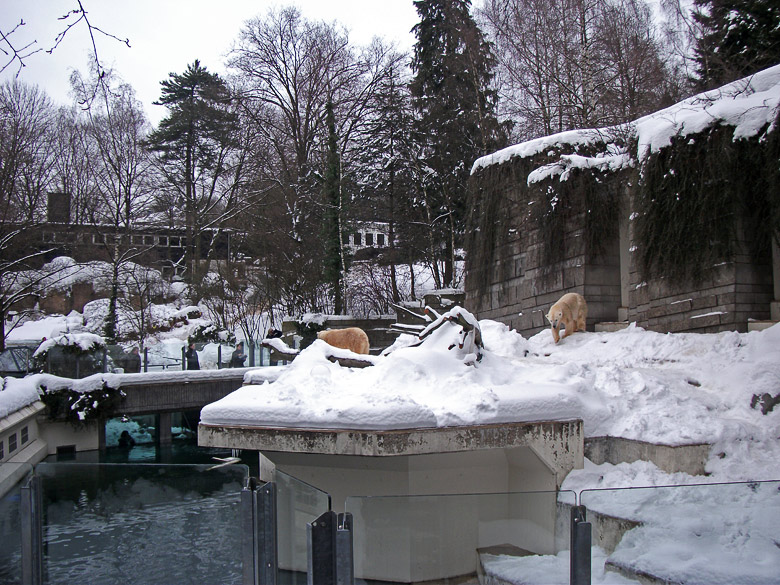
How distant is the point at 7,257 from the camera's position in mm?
21203

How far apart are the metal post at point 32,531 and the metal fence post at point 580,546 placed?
3.29 m

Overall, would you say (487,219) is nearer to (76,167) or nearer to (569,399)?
(569,399)

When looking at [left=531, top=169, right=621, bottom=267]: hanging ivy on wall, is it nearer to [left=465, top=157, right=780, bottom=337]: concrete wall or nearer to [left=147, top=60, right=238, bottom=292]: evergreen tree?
[left=465, top=157, right=780, bottom=337]: concrete wall

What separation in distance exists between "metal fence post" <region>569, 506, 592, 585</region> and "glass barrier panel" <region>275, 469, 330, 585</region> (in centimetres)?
145

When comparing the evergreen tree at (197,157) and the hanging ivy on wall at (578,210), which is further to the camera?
the evergreen tree at (197,157)

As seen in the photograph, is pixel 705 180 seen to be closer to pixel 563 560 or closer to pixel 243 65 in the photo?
pixel 563 560

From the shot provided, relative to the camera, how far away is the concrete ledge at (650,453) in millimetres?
6391

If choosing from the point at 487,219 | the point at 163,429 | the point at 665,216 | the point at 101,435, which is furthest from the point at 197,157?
the point at 665,216

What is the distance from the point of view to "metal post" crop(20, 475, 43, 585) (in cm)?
427

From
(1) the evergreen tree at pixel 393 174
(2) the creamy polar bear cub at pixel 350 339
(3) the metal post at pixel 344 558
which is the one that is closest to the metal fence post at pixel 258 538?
(3) the metal post at pixel 344 558

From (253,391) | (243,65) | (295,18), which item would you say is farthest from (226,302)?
(253,391)

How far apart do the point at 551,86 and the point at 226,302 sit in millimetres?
15607

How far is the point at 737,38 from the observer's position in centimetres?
1414

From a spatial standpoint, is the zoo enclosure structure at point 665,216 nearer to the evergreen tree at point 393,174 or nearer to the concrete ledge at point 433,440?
the concrete ledge at point 433,440
